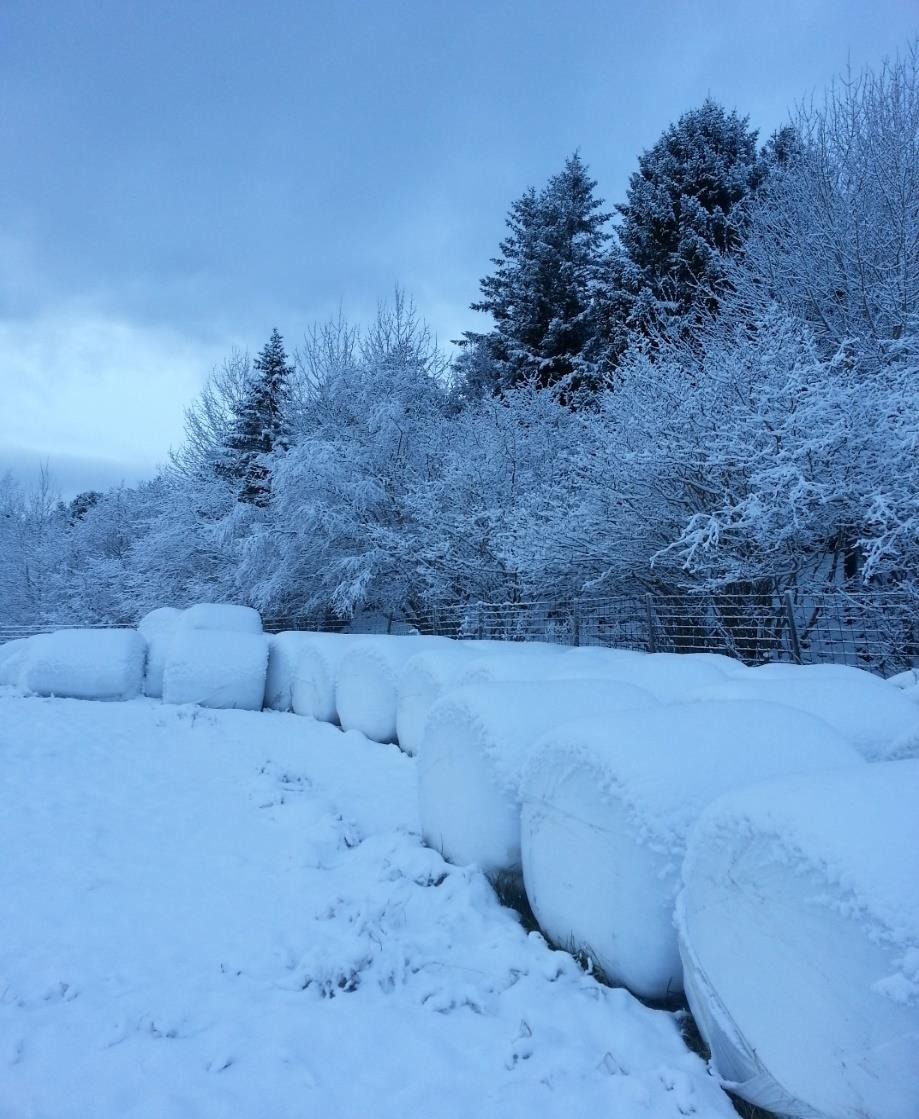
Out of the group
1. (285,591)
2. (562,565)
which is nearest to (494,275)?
(285,591)

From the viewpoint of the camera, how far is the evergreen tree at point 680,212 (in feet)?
50.7

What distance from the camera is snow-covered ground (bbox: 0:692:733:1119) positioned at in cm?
160

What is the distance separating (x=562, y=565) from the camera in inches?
378

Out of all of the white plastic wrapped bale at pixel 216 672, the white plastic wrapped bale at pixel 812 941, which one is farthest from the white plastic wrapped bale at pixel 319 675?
the white plastic wrapped bale at pixel 812 941

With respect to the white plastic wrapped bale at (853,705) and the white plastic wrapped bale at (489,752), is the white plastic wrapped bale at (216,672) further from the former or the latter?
the white plastic wrapped bale at (853,705)

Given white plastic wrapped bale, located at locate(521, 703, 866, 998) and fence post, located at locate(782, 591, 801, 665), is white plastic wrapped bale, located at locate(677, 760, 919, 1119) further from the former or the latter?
fence post, located at locate(782, 591, 801, 665)

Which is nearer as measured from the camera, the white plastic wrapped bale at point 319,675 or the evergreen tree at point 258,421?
the white plastic wrapped bale at point 319,675

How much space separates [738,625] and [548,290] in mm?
14932

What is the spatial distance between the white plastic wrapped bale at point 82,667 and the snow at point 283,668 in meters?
1.79

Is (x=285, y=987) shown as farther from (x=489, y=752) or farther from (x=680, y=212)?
(x=680, y=212)

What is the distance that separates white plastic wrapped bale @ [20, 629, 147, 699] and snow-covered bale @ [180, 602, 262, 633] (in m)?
0.81

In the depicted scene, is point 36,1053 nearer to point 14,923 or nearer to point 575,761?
point 14,923

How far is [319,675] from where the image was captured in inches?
287

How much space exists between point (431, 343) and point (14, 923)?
51.5ft
